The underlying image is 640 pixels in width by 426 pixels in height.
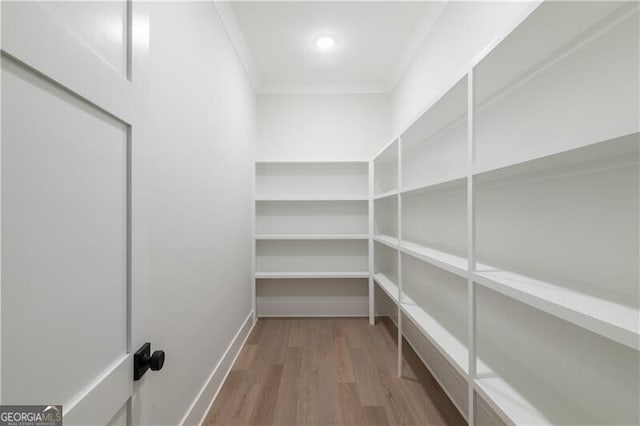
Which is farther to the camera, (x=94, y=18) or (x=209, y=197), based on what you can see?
(x=209, y=197)

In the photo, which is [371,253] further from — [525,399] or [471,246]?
[525,399]

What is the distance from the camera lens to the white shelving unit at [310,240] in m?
2.95

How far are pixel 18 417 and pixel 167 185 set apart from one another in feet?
2.88

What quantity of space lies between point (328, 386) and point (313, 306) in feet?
4.09

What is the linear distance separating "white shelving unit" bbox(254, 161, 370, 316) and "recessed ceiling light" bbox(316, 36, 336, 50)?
108 centimetres

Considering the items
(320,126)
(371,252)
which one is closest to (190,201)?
(371,252)

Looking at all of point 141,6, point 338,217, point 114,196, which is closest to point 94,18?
point 141,6

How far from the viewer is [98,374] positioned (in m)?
0.51

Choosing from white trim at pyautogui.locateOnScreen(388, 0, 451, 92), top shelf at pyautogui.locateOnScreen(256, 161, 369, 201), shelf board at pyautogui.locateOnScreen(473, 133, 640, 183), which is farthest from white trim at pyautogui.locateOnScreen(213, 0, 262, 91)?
shelf board at pyautogui.locateOnScreen(473, 133, 640, 183)

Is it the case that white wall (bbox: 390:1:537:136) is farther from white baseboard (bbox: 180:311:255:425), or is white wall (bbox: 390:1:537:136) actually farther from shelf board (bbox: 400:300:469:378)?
white baseboard (bbox: 180:311:255:425)

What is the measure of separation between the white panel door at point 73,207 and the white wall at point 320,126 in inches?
93.5

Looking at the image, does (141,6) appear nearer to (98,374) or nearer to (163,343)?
(98,374)

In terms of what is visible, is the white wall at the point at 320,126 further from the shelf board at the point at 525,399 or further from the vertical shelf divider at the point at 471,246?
the shelf board at the point at 525,399

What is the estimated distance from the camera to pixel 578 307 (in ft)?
2.04
